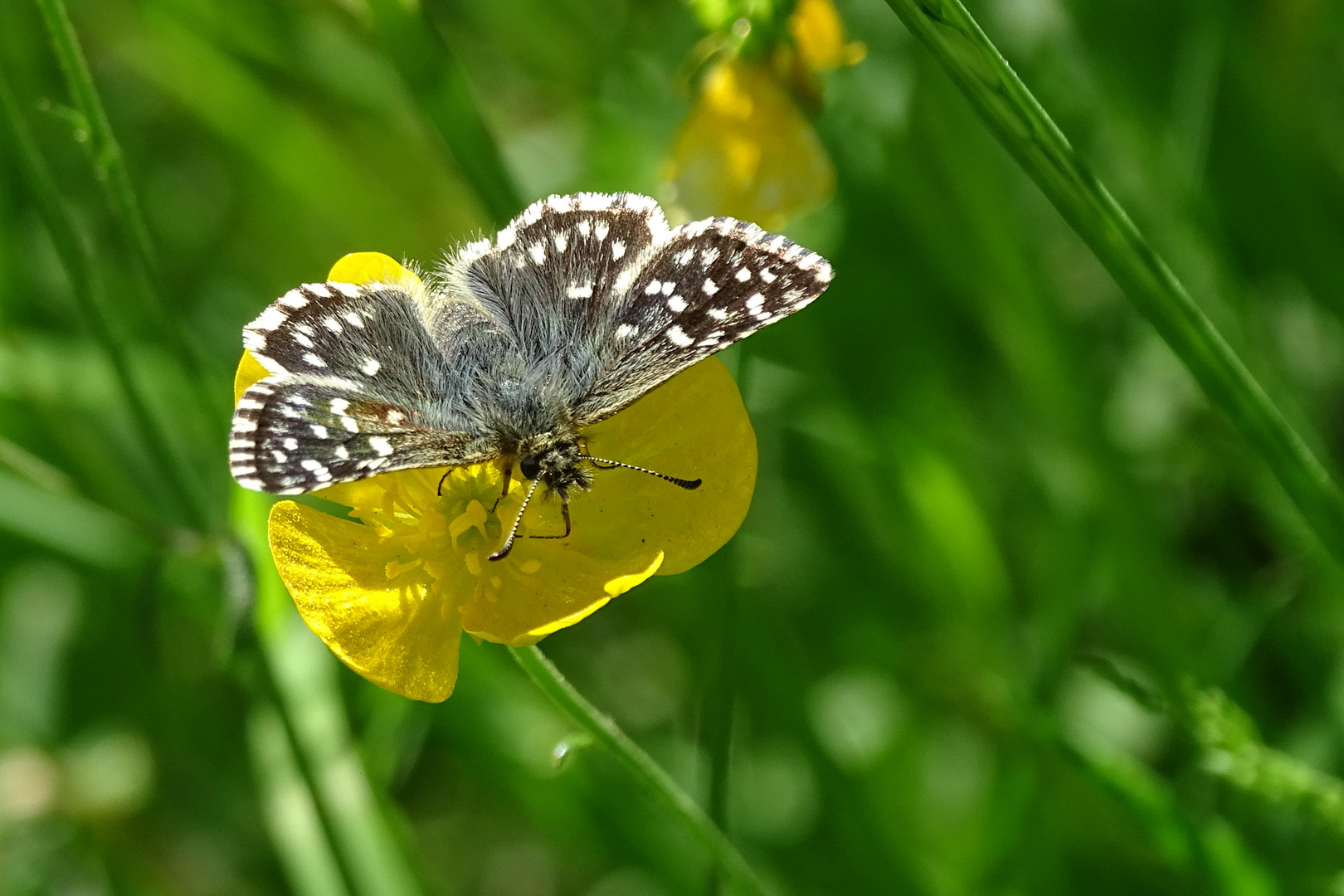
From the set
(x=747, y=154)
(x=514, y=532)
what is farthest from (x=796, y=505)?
(x=514, y=532)

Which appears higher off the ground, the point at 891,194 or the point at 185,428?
the point at 185,428

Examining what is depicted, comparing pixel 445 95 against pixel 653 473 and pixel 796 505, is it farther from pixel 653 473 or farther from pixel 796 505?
pixel 796 505

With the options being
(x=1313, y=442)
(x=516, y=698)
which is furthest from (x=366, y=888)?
(x=1313, y=442)

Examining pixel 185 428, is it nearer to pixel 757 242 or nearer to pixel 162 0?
pixel 162 0

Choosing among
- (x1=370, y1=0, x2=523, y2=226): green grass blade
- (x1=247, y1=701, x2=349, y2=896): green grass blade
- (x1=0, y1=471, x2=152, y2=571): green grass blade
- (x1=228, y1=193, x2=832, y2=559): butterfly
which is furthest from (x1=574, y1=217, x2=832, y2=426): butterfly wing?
(x1=0, y1=471, x2=152, y2=571): green grass blade

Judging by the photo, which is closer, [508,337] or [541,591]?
[541,591]

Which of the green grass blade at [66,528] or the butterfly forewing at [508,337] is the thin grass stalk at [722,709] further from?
the green grass blade at [66,528]

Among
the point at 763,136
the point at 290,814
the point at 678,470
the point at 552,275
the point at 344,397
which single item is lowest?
the point at 290,814

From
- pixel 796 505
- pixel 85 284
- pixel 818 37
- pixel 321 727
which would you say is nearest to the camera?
pixel 85 284
